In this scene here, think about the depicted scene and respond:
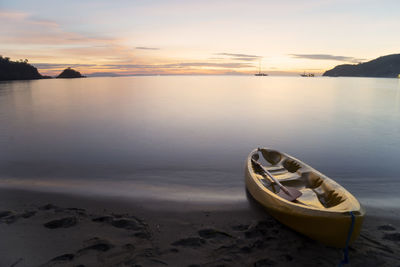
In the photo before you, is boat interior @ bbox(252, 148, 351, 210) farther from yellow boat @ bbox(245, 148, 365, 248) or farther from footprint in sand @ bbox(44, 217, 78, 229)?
footprint in sand @ bbox(44, 217, 78, 229)

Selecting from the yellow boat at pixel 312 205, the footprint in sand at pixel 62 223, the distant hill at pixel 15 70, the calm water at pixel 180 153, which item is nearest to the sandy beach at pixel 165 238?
the footprint in sand at pixel 62 223

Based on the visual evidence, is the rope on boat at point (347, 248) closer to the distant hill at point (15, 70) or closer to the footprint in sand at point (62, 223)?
the footprint in sand at point (62, 223)

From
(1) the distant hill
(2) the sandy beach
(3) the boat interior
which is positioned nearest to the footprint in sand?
(2) the sandy beach

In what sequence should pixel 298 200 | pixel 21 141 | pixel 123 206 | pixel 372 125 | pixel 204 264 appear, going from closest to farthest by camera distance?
pixel 204 264 → pixel 298 200 → pixel 123 206 → pixel 21 141 → pixel 372 125

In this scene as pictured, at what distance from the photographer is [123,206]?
244 inches

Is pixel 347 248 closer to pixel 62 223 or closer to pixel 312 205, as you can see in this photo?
pixel 312 205

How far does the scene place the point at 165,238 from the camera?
474cm

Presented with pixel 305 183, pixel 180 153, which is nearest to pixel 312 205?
pixel 305 183

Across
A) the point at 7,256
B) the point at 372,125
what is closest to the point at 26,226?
the point at 7,256

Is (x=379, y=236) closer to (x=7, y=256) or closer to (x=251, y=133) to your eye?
(x=7, y=256)

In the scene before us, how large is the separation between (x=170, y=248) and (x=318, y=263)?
2.52m

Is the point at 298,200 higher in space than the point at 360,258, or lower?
higher

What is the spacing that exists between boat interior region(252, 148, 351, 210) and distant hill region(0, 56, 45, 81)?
6452 inches

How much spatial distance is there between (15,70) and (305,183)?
176 meters
